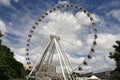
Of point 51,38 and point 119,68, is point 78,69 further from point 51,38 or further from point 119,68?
point 119,68

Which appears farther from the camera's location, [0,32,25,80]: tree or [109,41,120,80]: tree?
[0,32,25,80]: tree

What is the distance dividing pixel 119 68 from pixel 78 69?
16954mm

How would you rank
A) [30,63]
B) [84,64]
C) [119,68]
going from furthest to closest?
1. [30,63]
2. [84,64]
3. [119,68]

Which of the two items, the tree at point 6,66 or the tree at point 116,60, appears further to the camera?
the tree at point 6,66

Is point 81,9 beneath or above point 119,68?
above

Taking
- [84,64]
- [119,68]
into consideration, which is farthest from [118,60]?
[84,64]

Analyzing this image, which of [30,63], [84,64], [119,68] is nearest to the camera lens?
[119,68]

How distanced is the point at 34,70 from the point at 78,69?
14.3m

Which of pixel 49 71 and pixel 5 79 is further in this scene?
pixel 5 79

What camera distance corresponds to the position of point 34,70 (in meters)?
81.6

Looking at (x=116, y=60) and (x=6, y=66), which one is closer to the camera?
(x=116, y=60)

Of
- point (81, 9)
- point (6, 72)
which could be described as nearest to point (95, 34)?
point (81, 9)

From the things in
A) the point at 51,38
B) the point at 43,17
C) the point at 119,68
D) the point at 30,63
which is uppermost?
the point at 43,17

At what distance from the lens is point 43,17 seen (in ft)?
265
